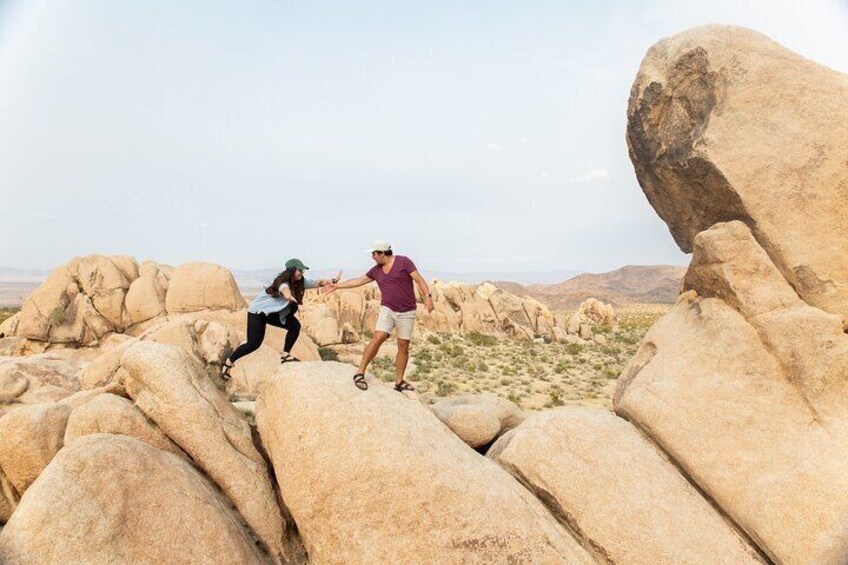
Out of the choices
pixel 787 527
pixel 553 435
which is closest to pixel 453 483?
pixel 553 435

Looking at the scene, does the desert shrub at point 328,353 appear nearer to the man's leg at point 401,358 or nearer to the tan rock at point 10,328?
the tan rock at point 10,328

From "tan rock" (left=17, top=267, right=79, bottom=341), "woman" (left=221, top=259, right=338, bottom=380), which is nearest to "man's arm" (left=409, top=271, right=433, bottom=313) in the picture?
"woman" (left=221, top=259, right=338, bottom=380)

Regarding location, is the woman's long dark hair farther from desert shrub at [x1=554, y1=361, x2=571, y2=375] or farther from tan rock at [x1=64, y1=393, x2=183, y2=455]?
desert shrub at [x1=554, y1=361, x2=571, y2=375]

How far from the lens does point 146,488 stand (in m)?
6.30

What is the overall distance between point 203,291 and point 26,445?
21.2 metres

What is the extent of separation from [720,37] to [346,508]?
9.84m

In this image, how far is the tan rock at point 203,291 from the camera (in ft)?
89.8

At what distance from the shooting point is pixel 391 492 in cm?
682

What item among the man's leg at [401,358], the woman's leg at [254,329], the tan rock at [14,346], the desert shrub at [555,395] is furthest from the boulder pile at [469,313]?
the man's leg at [401,358]

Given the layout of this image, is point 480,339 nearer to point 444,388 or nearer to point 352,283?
point 444,388

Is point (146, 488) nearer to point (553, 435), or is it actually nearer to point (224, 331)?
point (553, 435)

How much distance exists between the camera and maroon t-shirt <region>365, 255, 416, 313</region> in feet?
29.0

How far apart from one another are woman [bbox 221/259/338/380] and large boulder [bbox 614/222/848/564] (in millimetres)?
6173

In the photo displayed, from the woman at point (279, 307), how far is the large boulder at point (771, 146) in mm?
7429
